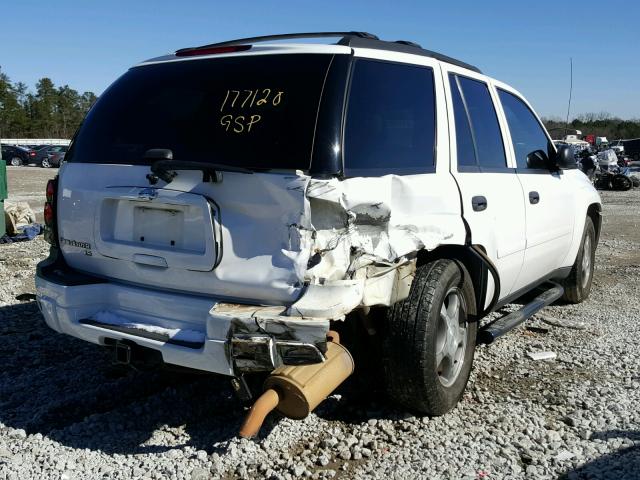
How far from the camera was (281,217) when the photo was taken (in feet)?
9.12

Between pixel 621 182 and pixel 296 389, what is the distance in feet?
74.5

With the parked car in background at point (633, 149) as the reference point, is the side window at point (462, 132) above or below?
above

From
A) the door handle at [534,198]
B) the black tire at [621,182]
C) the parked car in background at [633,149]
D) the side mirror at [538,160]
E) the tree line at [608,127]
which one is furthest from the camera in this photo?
the tree line at [608,127]

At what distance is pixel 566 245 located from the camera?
554 centimetres

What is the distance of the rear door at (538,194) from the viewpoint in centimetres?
466

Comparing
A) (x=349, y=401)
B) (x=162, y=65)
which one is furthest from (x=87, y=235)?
(x=349, y=401)

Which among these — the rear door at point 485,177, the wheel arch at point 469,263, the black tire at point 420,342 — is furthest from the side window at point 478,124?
the black tire at point 420,342

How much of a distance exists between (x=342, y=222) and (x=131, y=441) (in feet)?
5.53

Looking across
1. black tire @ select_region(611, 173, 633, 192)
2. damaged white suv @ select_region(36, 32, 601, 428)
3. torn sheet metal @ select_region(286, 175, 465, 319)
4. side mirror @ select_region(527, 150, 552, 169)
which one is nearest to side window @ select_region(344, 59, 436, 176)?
damaged white suv @ select_region(36, 32, 601, 428)

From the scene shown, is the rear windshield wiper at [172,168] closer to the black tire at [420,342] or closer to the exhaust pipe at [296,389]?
the exhaust pipe at [296,389]

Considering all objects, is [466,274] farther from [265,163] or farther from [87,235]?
[87,235]

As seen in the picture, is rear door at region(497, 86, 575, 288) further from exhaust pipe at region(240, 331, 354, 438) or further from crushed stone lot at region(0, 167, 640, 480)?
exhaust pipe at region(240, 331, 354, 438)

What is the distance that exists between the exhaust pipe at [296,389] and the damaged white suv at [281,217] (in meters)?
0.02

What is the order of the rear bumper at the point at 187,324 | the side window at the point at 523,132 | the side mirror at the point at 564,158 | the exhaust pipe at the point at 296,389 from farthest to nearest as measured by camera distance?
the side mirror at the point at 564,158, the side window at the point at 523,132, the exhaust pipe at the point at 296,389, the rear bumper at the point at 187,324
